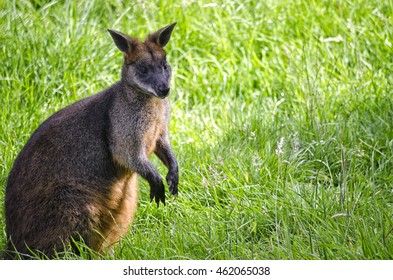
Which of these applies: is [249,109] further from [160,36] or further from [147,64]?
[147,64]

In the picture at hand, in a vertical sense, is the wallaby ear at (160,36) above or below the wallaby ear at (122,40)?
below

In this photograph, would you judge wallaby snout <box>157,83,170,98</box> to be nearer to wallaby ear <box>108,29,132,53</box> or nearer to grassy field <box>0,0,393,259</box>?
wallaby ear <box>108,29,132,53</box>

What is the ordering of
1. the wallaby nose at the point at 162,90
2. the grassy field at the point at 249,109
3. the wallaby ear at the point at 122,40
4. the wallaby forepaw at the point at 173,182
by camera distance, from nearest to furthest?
the grassy field at the point at 249,109 < the wallaby nose at the point at 162,90 < the wallaby ear at the point at 122,40 < the wallaby forepaw at the point at 173,182

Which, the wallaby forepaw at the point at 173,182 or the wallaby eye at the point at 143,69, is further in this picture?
the wallaby forepaw at the point at 173,182

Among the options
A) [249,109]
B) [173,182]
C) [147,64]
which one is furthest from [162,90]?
[249,109]

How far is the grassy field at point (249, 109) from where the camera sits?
16.2 ft

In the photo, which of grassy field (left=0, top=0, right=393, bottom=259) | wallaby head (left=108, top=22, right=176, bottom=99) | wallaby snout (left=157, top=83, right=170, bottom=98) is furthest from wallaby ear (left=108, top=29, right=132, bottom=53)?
grassy field (left=0, top=0, right=393, bottom=259)

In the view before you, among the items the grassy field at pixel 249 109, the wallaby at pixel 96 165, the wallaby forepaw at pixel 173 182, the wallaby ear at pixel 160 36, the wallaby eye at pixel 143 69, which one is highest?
the wallaby ear at pixel 160 36

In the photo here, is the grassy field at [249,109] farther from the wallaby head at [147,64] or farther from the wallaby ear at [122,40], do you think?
the wallaby ear at [122,40]

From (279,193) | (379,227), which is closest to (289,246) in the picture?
(379,227)

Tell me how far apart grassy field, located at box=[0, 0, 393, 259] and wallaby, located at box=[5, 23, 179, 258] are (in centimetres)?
30

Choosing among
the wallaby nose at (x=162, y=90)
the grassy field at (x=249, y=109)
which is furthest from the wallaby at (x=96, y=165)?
the grassy field at (x=249, y=109)
